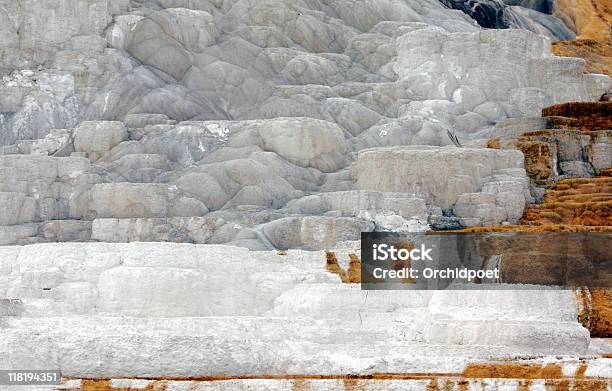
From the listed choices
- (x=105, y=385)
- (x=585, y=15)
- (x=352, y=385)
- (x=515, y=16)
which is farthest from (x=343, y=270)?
(x=585, y=15)

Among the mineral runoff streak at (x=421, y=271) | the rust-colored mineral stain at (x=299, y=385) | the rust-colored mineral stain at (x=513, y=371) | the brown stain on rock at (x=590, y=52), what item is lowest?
the mineral runoff streak at (x=421, y=271)

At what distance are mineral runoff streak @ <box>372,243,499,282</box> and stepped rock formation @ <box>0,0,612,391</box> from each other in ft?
1.48

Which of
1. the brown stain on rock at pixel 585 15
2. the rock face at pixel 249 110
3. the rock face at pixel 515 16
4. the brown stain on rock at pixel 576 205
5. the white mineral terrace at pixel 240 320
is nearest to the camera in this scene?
the white mineral terrace at pixel 240 320

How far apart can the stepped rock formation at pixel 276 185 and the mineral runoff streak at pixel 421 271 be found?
45 centimetres

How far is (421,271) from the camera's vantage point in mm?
11648

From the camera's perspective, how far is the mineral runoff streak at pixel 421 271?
11.4 meters

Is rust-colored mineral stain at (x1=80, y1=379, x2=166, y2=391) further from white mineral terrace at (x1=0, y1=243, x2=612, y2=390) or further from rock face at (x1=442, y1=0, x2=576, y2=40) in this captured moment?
rock face at (x1=442, y1=0, x2=576, y2=40)

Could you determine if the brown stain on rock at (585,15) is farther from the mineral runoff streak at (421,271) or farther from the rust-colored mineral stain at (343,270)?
the rust-colored mineral stain at (343,270)

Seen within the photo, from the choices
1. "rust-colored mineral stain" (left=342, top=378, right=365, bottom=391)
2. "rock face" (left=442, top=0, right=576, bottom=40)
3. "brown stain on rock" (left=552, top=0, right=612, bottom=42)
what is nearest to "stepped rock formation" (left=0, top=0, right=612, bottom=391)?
"rust-colored mineral stain" (left=342, top=378, right=365, bottom=391)

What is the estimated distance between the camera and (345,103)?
2067cm

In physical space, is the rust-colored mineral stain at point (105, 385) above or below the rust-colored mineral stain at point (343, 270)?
above

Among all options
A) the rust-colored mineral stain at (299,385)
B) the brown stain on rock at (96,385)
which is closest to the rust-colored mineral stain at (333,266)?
the rust-colored mineral stain at (299,385)

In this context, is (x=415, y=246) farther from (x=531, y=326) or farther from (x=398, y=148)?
(x=398, y=148)

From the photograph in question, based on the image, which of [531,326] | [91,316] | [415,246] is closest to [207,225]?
[415,246]
